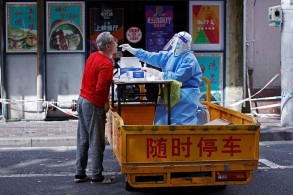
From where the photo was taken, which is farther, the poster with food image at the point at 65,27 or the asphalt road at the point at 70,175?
the poster with food image at the point at 65,27

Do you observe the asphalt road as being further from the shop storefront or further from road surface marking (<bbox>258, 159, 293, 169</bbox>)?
the shop storefront

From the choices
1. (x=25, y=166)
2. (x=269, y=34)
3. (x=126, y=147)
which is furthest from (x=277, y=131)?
(x=126, y=147)

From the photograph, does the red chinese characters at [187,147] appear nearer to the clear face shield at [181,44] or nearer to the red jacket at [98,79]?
the red jacket at [98,79]

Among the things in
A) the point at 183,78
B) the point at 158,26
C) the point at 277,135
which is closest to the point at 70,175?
the point at 183,78

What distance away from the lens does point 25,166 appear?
343 inches

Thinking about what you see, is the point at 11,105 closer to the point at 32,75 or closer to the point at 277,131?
the point at 32,75

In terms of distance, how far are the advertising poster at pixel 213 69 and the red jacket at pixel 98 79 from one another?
21.1 ft

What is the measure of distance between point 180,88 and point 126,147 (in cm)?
127

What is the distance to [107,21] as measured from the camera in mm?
13000

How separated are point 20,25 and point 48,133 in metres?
2.79

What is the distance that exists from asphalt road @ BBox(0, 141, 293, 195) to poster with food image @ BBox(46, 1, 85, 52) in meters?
3.28

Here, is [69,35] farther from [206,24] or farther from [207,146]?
[207,146]

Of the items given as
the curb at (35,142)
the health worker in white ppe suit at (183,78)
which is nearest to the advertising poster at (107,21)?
the curb at (35,142)

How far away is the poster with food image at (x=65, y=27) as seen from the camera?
12867 mm
